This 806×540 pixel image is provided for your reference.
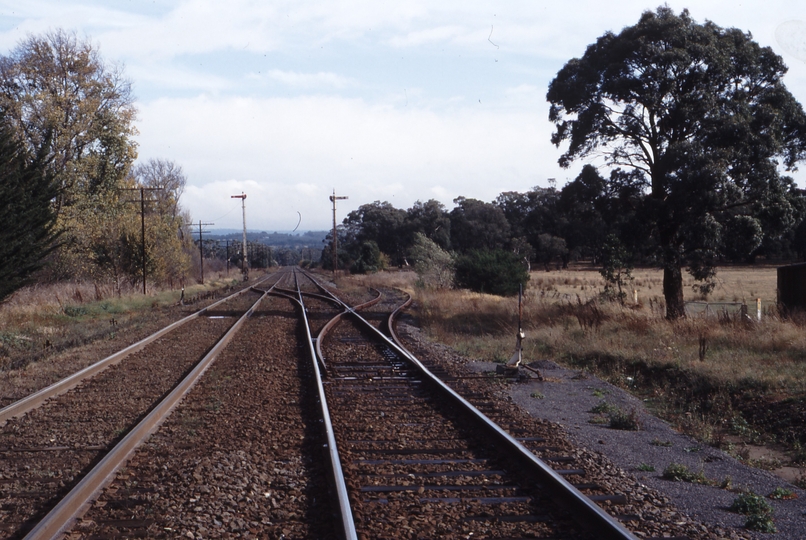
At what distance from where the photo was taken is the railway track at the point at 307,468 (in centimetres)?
492

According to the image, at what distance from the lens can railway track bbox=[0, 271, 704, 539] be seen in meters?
4.92

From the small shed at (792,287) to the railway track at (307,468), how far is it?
35.2 ft

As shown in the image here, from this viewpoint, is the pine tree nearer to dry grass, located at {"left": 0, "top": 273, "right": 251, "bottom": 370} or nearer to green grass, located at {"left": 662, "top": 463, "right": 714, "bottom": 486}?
dry grass, located at {"left": 0, "top": 273, "right": 251, "bottom": 370}

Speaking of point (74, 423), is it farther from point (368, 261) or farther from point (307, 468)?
point (368, 261)

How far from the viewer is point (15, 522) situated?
4910 mm

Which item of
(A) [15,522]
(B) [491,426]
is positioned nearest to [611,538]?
(B) [491,426]

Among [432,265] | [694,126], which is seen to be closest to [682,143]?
[694,126]

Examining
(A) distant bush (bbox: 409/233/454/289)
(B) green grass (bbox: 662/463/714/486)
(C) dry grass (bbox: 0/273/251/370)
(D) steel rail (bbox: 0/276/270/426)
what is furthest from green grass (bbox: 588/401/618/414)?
(A) distant bush (bbox: 409/233/454/289)

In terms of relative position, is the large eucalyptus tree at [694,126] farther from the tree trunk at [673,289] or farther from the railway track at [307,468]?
the railway track at [307,468]

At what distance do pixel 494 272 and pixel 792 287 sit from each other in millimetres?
16560

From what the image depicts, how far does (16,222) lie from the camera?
717 inches

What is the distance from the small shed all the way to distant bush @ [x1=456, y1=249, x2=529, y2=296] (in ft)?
49.4

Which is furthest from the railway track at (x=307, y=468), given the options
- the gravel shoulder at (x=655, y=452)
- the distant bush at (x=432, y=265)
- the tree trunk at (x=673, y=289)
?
the distant bush at (x=432, y=265)

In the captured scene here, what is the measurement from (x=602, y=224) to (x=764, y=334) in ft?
37.1
